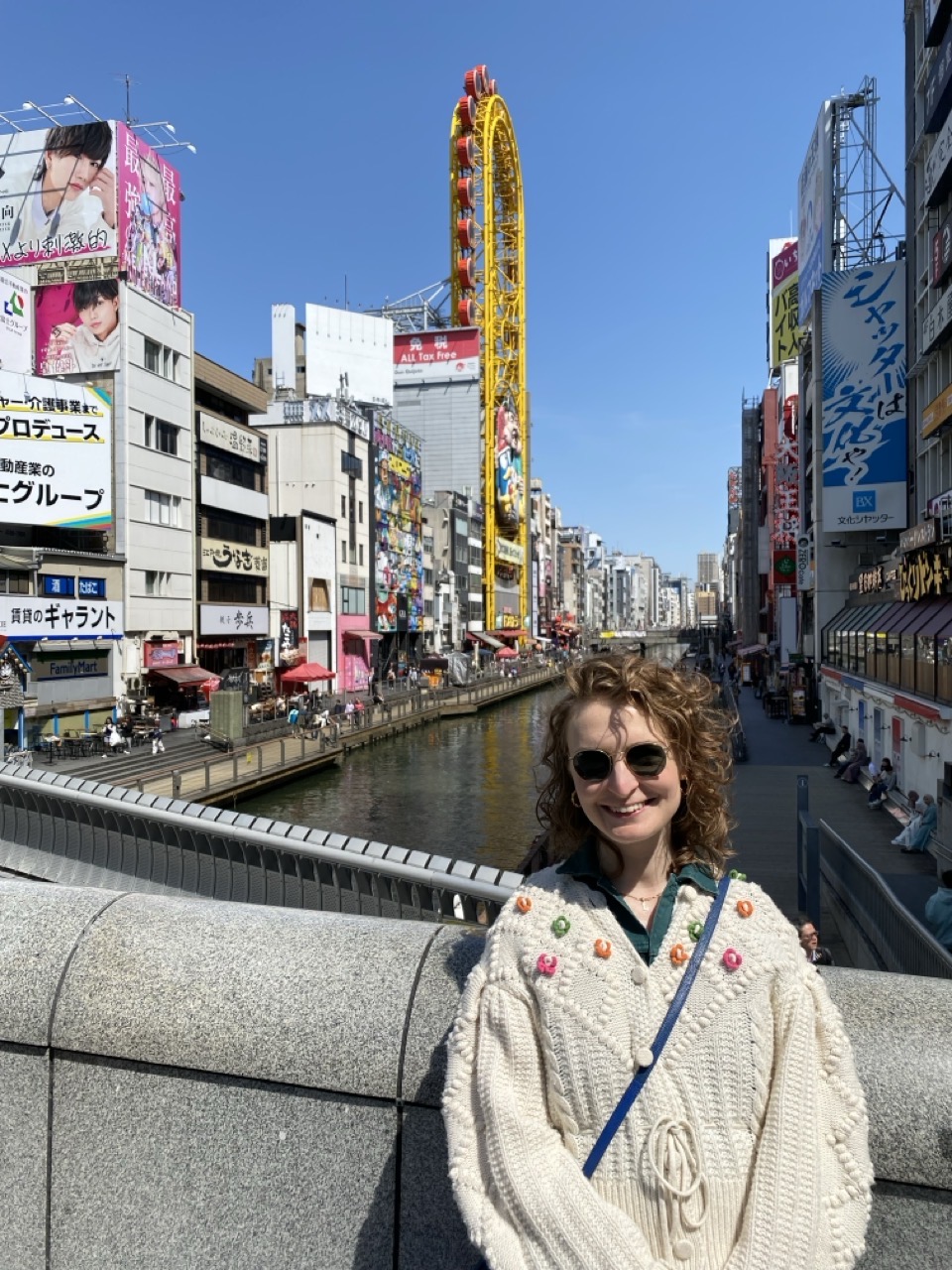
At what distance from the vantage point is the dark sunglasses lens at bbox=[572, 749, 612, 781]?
202 centimetres

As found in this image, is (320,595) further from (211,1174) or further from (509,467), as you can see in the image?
(211,1174)

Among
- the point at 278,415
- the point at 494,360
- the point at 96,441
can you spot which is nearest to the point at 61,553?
the point at 96,441

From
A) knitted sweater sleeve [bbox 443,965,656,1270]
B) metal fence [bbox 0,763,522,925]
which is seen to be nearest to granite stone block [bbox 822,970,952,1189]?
knitted sweater sleeve [bbox 443,965,656,1270]

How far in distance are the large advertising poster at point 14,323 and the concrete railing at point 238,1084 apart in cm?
3680

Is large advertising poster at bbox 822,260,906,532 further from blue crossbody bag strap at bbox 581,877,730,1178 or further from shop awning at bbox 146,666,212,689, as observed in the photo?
blue crossbody bag strap at bbox 581,877,730,1178

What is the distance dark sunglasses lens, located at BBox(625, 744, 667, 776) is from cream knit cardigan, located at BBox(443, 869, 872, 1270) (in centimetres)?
31

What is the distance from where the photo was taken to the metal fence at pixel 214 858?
839cm

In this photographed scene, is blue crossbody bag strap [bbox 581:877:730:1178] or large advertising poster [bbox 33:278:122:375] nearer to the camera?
blue crossbody bag strap [bbox 581:877:730:1178]

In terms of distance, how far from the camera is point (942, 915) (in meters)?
7.76

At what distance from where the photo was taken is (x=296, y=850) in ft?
32.9

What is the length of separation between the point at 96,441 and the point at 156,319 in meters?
8.72

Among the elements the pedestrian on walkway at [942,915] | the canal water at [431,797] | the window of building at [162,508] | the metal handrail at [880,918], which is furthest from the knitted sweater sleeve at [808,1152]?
the window of building at [162,508]

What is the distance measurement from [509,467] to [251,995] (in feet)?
320

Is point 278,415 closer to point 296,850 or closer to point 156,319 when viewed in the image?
point 156,319
